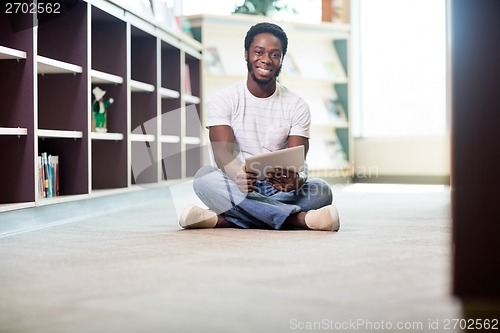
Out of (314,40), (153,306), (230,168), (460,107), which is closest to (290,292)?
(153,306)

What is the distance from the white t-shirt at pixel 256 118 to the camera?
248 centimetres

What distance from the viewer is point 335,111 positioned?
590 centimetres

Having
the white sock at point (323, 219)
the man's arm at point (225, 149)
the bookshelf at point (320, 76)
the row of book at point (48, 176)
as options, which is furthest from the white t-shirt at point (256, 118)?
the bookshelf at point (320, 76)

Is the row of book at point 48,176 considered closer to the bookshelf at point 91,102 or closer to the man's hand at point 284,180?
the bookshelf at point 91,102

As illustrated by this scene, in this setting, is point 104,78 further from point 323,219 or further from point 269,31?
point 323,219

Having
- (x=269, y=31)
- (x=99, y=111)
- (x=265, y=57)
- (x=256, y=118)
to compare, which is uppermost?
(x=269, y=31)

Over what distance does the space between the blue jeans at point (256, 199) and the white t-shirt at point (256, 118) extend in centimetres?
15

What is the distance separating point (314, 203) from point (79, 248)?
0.93 m

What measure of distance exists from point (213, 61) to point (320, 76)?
113 cm

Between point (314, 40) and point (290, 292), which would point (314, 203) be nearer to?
point (290, 292)

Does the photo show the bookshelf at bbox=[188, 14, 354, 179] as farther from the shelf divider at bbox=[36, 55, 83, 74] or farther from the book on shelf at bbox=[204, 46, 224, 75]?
the shelf divider at bbox=[36, 55, 83, 74]

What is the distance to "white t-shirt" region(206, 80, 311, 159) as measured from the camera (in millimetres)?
2477

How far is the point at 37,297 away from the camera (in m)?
1.36

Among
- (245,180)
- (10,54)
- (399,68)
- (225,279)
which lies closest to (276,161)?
(245,180)
